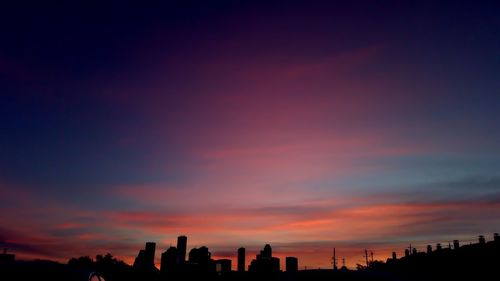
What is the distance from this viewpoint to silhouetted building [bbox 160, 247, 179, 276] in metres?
Result: 23.2

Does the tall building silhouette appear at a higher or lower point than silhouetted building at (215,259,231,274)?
higher

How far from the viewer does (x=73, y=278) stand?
6.26m

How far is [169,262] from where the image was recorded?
24.9 meters

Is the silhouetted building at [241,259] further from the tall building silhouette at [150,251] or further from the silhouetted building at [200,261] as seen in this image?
the tall building silhouette at [150,251]

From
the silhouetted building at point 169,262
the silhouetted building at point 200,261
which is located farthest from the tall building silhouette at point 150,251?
the silhouetted building at point 200,261

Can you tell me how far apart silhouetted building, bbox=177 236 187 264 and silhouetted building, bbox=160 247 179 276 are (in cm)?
28

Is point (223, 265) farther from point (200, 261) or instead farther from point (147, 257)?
point (147, 257)

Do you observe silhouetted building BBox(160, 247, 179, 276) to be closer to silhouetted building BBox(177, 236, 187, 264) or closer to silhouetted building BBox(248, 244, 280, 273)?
silhouetted building BBox(177, 236, 187, 264)

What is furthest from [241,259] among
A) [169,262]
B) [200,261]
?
[169,262]

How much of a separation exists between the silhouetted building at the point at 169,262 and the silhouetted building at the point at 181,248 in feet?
0.92

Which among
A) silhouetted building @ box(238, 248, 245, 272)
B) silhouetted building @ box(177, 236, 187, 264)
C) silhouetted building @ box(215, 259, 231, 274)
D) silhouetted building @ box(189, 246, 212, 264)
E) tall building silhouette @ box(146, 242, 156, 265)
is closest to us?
silhouetted building @ box(189, 246, 212, 264)

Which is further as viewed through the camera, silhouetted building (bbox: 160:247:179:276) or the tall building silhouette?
→ the tall building silhouette

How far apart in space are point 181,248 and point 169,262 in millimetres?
1597

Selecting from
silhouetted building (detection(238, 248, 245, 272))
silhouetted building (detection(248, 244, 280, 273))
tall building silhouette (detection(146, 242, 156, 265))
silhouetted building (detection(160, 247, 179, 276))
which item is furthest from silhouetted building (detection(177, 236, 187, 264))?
silhouetted building (detection(248, 244, 280, 273))
